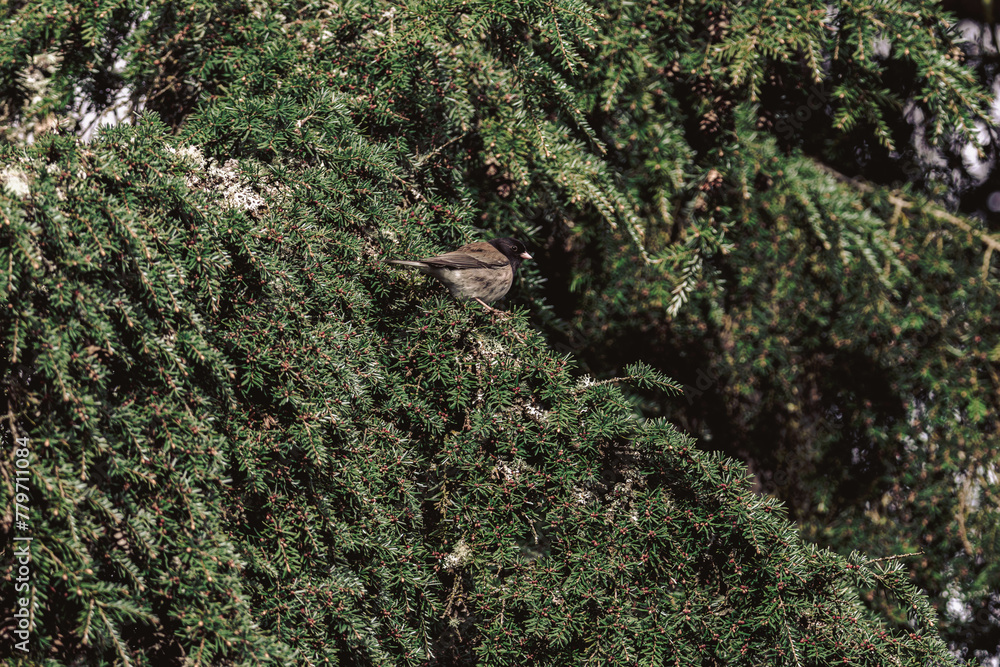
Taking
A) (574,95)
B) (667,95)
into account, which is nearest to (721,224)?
(667,95)

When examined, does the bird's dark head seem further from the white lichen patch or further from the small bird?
the white lichen patch

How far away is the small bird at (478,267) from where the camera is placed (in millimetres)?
2082

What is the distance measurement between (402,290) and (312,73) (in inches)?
26.4

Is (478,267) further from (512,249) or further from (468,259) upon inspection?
(512,249)

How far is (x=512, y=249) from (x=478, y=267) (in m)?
0.42

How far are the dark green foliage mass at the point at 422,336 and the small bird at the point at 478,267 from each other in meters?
0.05

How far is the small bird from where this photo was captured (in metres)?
2.08

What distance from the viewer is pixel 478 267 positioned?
229cm

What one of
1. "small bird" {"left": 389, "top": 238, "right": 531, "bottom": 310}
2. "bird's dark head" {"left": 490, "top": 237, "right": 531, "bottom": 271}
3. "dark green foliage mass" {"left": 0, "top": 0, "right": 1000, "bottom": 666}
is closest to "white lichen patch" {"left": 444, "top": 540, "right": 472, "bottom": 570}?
"dark green foliage mass" {"left": 0, "top": 0, "right": 1000, "bottom": 666}

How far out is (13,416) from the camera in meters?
1.28

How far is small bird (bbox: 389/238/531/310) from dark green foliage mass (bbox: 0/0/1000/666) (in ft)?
0.16

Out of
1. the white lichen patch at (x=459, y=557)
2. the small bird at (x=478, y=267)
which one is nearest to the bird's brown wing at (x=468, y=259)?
the small bird at (x=478, y=267)

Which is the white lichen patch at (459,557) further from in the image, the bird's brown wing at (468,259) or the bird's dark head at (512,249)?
the bird's dark head at (512,249)

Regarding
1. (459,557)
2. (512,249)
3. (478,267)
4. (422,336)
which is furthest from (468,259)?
(459,557)
